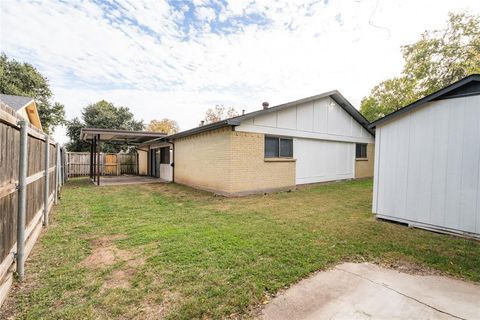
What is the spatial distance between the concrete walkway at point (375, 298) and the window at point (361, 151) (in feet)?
42.7

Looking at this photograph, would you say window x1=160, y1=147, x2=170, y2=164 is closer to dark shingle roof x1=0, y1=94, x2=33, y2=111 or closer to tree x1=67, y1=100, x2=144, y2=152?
dark shingle roof x1=0, y1=94, x2=33, y2=111

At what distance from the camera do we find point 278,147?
10375 mm

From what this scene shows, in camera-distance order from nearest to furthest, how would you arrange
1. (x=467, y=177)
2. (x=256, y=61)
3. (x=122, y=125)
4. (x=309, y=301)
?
(x=309, y=301) → (x=467, y=177) → (x=256, y=61) → (x=122, y=125)

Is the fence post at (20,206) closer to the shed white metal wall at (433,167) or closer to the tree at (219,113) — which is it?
the shed white metal wall at (433,167)

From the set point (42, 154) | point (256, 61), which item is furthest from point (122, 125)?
point (42, 154)

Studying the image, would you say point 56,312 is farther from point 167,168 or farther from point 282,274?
point 167,168

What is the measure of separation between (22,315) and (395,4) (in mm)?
7575

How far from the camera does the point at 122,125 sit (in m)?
26.6

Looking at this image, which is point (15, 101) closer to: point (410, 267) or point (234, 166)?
point (234, 166)

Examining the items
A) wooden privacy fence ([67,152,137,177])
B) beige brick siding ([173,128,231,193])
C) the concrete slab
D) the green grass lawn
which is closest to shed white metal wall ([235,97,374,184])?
beige brick siding ([173,128,231,193])

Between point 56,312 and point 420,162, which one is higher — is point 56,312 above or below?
below

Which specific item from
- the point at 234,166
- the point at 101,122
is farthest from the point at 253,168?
the point at 101,122

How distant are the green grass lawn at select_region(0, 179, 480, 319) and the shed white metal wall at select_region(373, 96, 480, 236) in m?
0.42

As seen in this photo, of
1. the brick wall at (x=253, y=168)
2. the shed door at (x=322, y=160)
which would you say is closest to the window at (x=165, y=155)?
the brick wall at (x=253, y=168)
